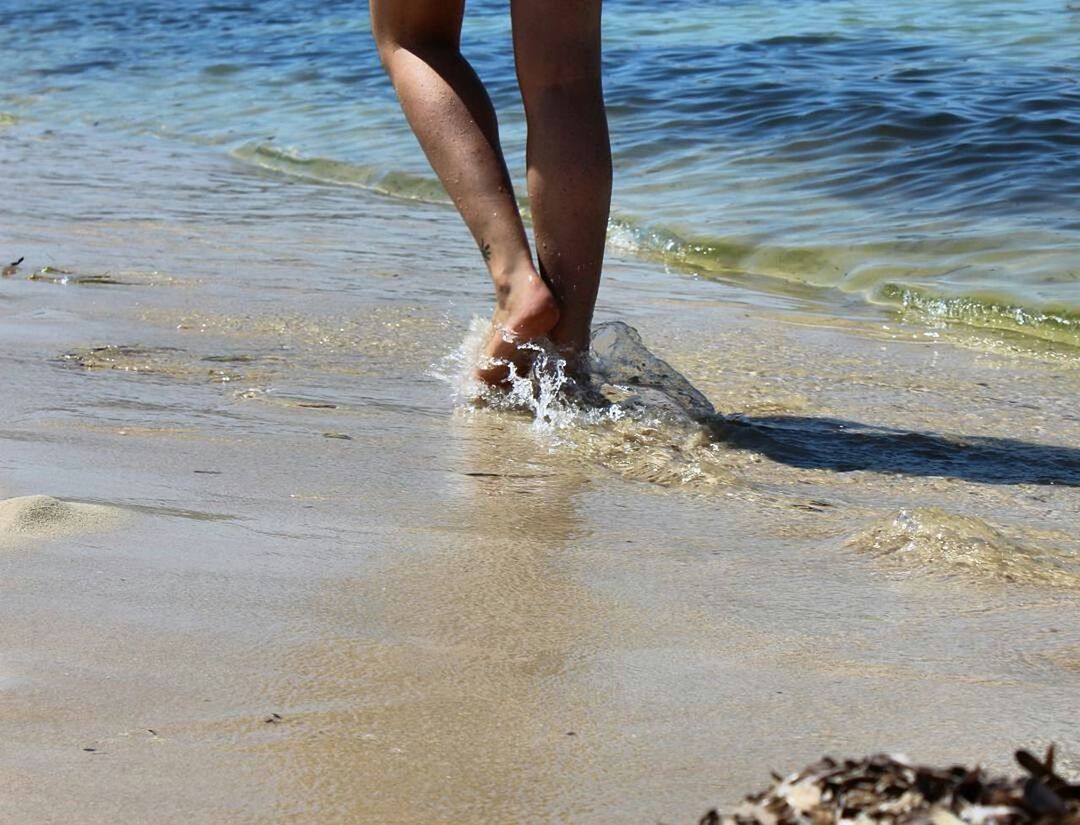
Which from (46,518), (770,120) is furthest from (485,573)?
(770,120)

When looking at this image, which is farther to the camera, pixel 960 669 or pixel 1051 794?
pixel 960 669

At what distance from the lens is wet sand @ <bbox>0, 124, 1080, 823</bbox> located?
1.21m

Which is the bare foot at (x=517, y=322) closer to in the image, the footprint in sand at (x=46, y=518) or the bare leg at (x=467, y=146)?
the bare leg at (x=467, y=146)

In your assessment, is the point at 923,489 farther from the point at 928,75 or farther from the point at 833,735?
the point at 928,75

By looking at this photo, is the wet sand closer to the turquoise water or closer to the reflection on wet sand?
the reflection on wet sand

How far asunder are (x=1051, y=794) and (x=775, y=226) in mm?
4338

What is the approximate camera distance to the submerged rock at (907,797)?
31.8 inches

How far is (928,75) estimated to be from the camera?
7496 millimetres

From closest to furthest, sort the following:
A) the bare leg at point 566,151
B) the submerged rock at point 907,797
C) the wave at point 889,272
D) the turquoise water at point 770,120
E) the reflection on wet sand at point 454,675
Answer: the submerged rock at point 907,797 < the reflection on wet sand at point 454,675 < the bare leg at point 566,151 < the wave at point 889,272 < the turquoise water at point 770,120

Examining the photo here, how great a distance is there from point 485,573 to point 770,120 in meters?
5.32

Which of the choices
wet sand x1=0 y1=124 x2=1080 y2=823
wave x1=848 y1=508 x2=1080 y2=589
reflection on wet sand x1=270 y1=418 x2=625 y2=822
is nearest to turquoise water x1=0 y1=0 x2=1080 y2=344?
wet sand x1=0 y1=124 x2=1080 y2=823

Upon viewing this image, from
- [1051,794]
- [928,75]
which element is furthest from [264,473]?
[928,75]

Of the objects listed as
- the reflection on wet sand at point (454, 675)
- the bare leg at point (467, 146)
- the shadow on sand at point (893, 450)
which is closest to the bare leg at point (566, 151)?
the bare leg at point (467, 146)

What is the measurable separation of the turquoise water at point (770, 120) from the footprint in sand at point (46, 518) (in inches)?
105
